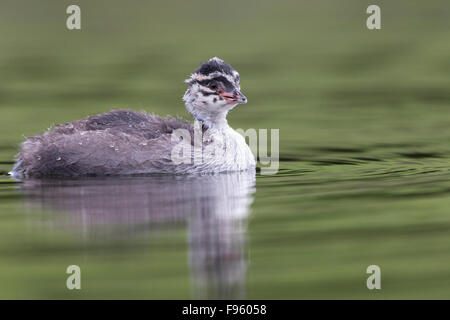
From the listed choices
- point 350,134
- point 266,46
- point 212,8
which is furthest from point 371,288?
point 212,8

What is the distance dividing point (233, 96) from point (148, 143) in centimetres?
159

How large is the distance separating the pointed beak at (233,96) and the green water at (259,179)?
1368 millimetres

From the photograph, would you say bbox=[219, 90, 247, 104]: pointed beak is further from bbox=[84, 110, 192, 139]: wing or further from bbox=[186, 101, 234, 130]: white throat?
bbox=[84, 110, 192, 139]: wing

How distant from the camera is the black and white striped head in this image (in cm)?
1684

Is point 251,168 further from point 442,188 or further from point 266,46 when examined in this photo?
point 266,46

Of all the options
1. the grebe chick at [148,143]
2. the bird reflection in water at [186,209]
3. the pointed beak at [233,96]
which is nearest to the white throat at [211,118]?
the grebe chick at [148,143]

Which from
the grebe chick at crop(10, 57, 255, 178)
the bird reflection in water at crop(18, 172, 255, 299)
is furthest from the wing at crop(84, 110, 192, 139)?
the bird reflection in water at crop(18, 172, 255, 299)

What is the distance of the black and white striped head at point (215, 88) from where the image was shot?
55.3 feet

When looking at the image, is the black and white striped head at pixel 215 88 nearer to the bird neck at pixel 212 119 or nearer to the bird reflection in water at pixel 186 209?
the bird neck at pixel 212 119

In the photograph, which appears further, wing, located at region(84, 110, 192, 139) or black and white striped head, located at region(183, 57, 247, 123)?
black and white striped head, located at region(183, 57, 247, 123)

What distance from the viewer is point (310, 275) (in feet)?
35.3

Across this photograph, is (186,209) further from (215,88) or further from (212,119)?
(212,119)

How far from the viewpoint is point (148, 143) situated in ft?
53.9

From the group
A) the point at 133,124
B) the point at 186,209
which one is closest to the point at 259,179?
the point at 133,124
